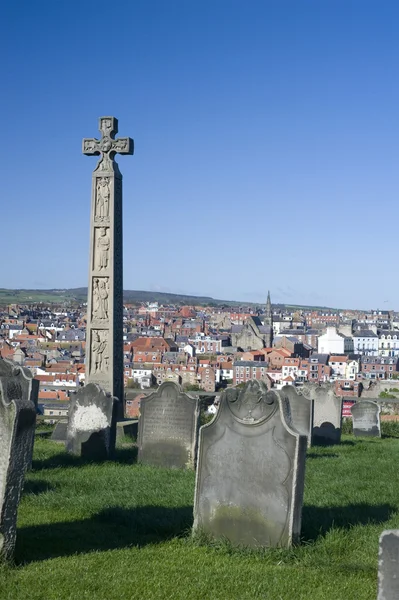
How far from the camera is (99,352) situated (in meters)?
17.2

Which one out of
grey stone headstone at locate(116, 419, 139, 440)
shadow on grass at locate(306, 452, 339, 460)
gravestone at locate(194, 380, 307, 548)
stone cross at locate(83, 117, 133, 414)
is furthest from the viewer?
stone cross at locate(83, 117, 133, 414)

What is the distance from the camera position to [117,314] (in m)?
17.3

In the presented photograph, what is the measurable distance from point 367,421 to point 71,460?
27.1ft

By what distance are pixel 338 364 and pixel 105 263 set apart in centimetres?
13130

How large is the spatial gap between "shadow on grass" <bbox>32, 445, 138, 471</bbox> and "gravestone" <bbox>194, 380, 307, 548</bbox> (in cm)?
466

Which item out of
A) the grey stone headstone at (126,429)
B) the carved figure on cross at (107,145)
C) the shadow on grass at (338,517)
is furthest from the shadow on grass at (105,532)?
the carved figure on cross at (107,145)

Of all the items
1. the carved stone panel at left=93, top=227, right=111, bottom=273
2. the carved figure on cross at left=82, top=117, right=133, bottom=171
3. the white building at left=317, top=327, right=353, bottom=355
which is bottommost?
the white building at left=317, top=327, right=353, bottom=355

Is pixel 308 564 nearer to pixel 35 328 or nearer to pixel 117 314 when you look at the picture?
pixel 117 314

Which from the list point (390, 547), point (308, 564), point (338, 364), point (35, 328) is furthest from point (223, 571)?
point (35, 328)

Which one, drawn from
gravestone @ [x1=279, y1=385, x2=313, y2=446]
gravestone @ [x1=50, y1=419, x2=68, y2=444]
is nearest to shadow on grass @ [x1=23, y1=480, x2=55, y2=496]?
gravestone @ [x1=50, y1=419, x2=68, y2=444]

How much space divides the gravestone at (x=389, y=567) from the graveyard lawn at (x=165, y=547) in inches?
52.7

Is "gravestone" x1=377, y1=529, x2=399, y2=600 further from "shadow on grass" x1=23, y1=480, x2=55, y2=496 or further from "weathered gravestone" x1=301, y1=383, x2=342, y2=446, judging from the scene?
"weathered gravestone" x1=301, y1=383, x2=342, y2=446

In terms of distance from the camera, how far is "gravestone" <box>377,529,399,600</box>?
4723mm

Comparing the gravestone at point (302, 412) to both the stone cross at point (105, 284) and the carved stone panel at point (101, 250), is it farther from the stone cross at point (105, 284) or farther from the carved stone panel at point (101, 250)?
the carved stone panel at point (101, 250)
